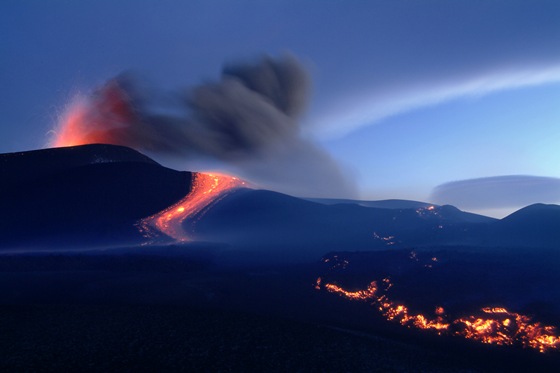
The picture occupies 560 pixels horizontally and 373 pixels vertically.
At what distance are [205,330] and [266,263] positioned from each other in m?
8.83

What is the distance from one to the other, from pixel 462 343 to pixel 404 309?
8.15ft

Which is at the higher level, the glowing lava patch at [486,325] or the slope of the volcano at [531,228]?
the slope of the volcano at [531,228]

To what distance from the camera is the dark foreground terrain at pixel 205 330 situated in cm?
675

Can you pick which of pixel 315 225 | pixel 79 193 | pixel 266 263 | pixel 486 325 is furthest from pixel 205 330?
pixel 79 193

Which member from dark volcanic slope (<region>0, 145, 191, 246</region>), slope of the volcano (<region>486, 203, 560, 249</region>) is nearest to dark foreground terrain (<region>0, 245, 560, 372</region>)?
dark volcanic slope (<region>0, 145, 191, 246</region>)

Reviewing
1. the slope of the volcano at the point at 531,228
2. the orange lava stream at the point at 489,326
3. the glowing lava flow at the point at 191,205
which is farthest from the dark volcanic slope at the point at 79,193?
the slope of the volcano at the point at 531,228

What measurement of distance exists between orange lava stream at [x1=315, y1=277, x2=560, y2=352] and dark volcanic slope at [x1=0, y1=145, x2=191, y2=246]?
14518mm

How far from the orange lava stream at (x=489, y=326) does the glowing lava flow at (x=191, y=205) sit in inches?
490

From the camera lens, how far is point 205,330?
8266 mm

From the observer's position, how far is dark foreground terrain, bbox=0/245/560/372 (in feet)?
22.2

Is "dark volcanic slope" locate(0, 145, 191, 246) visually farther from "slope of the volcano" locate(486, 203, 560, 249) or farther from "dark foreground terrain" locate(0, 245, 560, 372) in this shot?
"slope of the volcano" locate(486, 203, 560, 249)

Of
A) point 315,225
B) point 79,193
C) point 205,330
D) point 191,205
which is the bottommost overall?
point 205,330

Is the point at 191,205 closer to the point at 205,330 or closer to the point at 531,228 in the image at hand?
the point at 205,330

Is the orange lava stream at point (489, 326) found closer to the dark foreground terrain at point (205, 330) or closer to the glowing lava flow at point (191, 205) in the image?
the dark foreground terrain at point (205, 330)
